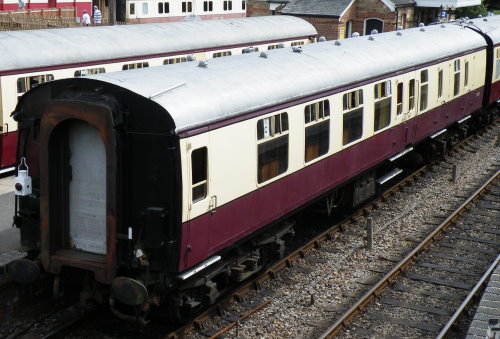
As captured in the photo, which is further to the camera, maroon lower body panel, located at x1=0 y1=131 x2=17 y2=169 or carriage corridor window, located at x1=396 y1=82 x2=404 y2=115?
maroon lower body panel, located at x1=0 y1=131 x2=17 y2=169

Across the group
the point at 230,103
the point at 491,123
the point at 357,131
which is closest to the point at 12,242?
the point at 230,103

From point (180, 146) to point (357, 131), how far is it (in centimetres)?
570

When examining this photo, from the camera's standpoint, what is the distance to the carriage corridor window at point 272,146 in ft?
35.2

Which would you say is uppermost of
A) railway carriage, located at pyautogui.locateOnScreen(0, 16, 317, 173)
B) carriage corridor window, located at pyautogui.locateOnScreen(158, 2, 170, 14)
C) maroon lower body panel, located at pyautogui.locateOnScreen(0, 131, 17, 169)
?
carriage corridor window, located at pyautogui.locateOnScreen(158, 2, 170, 14)

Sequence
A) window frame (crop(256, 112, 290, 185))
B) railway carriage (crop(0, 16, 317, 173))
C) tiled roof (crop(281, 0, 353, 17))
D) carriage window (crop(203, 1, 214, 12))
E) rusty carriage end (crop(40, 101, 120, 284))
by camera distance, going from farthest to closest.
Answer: carriage window (crop(203, 1, 214, 12))
tiled roof (crop(281, 0, 353, 17))
railway carriage (crop(0, 16, 317, 173))
window frame (crop(256, 112, 290, 185))
rusty carriage end (crop(40, 101, 120, 284))

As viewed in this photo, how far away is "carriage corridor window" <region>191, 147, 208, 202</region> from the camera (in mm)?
9250

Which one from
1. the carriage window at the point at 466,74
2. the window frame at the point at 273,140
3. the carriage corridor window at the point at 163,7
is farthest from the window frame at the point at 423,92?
the carriage corridor window at the point at 163,7

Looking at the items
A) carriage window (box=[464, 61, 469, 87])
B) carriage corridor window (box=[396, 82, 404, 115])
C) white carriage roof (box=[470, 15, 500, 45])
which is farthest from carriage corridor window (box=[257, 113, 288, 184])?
white carriage roof (box=[470, 15, 500, 45])

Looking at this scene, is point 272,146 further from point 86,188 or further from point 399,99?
point 399,99

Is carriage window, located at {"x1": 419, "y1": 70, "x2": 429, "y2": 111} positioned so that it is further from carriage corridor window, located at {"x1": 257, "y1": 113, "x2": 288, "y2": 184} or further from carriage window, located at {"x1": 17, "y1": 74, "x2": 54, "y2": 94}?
carriage window, located at {"x1": 17, "y1": 74, "x2": 54, "y2": 94}

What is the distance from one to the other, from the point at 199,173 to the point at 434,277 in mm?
5137

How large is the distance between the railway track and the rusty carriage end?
3109mm

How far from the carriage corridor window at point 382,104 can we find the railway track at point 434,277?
221cm

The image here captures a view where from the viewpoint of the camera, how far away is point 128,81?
30.4 ft
